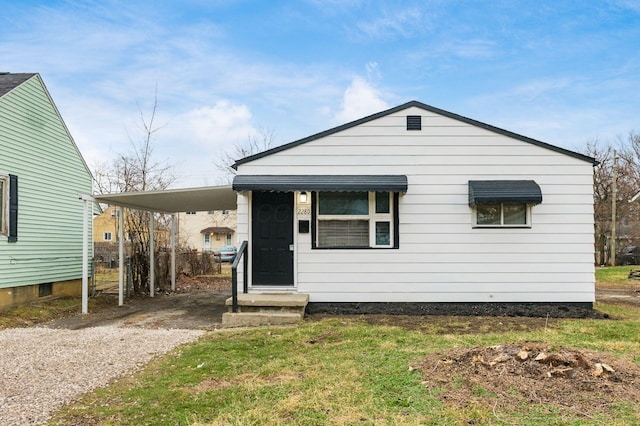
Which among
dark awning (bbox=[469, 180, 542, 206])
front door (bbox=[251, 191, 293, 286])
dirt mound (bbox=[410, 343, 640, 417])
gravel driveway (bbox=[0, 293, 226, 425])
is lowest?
gravel driveway (bbox=[0, 293, 226, 425])

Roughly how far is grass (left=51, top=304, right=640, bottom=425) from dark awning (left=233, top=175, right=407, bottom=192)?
236 cm

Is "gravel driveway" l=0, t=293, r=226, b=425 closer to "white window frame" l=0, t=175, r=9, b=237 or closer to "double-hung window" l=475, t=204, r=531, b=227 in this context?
"white window frame" l=0, t=175, r=9, b=237

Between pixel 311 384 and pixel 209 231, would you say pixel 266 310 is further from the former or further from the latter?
pixel 209 231

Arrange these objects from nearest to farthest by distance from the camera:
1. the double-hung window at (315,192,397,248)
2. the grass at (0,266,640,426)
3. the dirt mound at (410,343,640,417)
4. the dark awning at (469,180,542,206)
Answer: the grass at (0,266,640,426) → the dirt mound at (410,343,640,417) → the dark awning at (469,180,542,206) → the double-hung window at (315,192,397,248)

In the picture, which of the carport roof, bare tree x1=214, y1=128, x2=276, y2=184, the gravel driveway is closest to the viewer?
the gravel driveway

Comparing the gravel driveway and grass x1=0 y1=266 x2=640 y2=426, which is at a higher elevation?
grass x1=0 y1=266 x2=640 y2=426

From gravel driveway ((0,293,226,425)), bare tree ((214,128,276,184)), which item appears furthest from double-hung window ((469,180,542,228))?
bare tree ((214,128,276,184))

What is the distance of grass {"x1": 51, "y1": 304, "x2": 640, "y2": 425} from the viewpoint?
3.42m

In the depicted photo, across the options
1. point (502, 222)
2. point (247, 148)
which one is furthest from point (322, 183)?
point (247, 148)

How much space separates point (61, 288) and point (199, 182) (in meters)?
21.7

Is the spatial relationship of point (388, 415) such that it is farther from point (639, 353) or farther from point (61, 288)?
point (61, 288)

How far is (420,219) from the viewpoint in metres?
8.37

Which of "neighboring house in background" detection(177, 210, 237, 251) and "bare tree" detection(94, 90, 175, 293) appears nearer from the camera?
"bare tree" detection(94, 90, 175, 293)

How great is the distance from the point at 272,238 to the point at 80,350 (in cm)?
351
